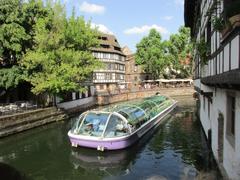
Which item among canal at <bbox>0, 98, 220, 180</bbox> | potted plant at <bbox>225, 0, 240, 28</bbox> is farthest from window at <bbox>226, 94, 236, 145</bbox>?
potted plant at <bbox>225, 0, 240, 28</bbox>

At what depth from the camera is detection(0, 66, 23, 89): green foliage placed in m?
30.0

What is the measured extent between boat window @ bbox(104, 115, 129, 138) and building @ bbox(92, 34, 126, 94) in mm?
48338

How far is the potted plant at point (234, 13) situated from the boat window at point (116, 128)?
12673 mm

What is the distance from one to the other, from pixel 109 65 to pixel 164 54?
44.7 feet

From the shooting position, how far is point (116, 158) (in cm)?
1786

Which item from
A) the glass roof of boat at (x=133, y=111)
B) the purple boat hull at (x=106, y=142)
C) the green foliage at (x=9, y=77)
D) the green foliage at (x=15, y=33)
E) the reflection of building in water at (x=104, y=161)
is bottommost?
the reflection of building in water at (x=104, y=161)

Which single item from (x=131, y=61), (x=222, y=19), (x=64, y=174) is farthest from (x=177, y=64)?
(x=222, y=19)

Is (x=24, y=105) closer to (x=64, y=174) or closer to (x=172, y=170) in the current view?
(x=64, y=174)

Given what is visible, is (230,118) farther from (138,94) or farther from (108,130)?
(138,94)

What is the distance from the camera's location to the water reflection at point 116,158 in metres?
15.2

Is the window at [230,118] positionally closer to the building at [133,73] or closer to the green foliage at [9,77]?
the green foliage at [9,77]

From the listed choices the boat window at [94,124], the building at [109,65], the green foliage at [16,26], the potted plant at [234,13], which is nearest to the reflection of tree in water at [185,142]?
the boat window at [94,124]

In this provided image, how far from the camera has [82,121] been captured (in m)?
20.4

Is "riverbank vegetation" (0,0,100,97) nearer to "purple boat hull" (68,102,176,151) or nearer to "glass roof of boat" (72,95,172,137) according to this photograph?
"glass roof of boat" (72,95,172,137)
